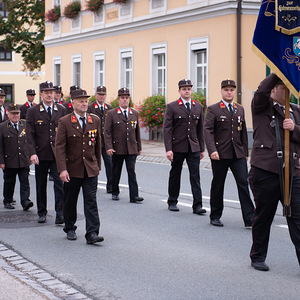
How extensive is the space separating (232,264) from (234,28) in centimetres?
1661

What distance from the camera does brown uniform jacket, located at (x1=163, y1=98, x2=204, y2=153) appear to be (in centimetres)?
1088

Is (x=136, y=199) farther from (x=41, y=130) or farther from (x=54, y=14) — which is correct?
(x=54, y=14)

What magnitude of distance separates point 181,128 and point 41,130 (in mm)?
2176

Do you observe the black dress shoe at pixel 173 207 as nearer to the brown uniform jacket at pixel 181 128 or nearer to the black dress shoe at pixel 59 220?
the brown uniform jacket at pixel 181 128

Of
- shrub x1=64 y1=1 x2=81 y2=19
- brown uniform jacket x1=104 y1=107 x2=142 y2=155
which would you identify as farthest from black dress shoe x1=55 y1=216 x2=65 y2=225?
shrub x1=64 y1=1 x2=81 y2=19

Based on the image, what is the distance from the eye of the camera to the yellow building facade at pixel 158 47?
2305cm

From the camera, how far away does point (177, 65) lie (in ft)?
84.7

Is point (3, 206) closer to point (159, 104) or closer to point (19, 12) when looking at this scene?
point (159, 104)

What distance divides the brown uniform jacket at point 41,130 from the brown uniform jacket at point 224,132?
218 cm

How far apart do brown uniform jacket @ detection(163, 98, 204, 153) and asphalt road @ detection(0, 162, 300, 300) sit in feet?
3.22

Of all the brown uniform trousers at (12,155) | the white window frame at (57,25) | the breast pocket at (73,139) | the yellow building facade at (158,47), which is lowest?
the brown uniform trousers at (12,155)

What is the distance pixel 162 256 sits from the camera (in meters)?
7.66

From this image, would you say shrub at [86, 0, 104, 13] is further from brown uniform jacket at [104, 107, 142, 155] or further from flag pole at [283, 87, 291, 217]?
flag pole at [283, 87, 291, 217]

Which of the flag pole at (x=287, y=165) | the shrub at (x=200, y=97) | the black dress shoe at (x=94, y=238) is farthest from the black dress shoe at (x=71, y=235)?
the shrub at (x=200, y=97)
